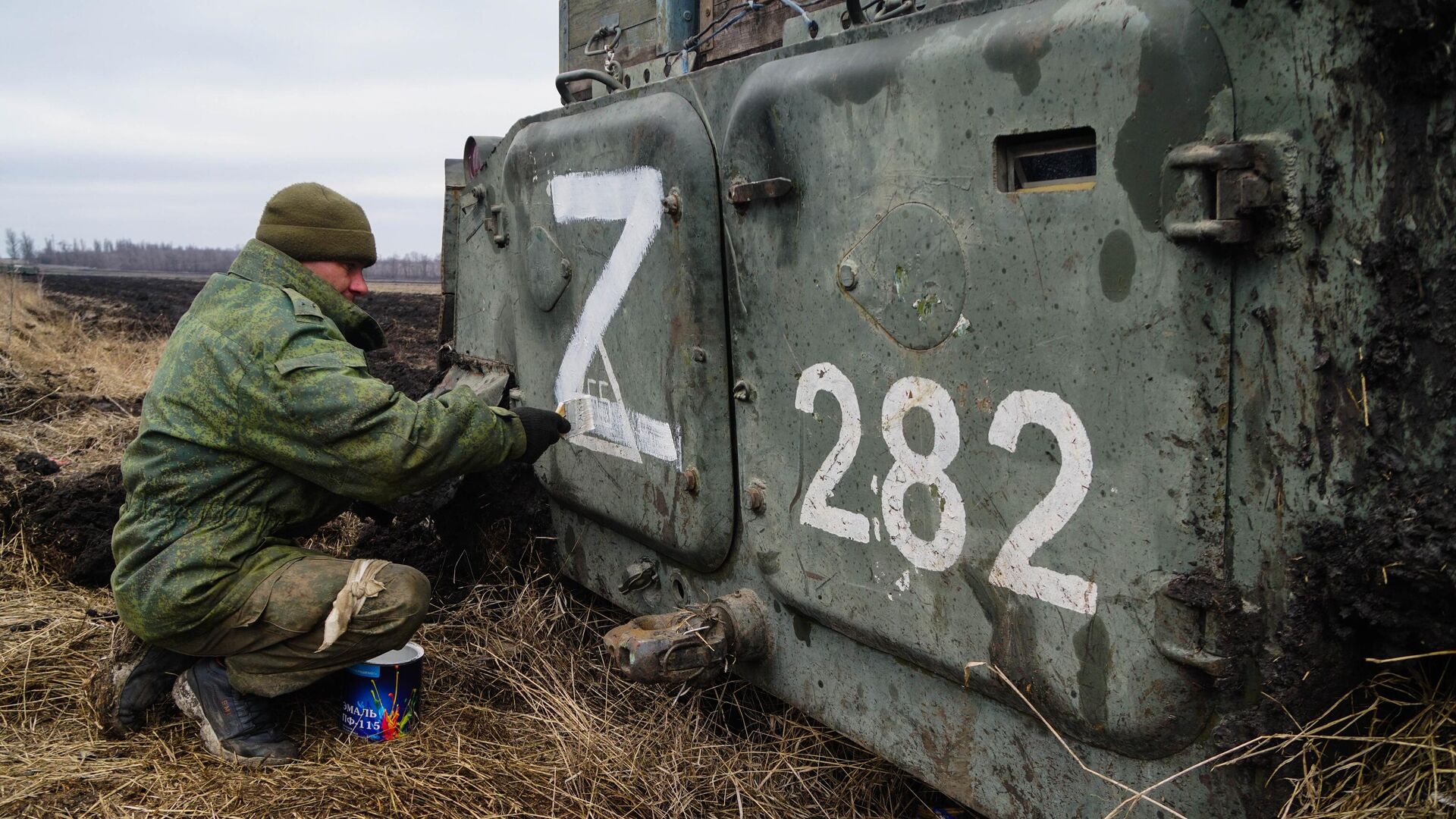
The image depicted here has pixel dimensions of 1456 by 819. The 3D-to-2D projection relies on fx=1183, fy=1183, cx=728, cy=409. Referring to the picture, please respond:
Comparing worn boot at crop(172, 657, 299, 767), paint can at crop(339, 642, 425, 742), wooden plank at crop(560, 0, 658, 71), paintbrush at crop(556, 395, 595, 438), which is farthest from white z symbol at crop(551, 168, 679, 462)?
worn boot at crop(172, 657, 299, 767)

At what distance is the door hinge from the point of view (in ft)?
5.03

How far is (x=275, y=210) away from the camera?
3127 millimetres

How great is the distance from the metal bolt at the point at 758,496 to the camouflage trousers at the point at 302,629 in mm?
981

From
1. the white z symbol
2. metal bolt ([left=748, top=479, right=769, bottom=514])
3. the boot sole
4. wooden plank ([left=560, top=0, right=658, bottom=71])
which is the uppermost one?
wooden plank ([left=560, top=0, right=658, bottom=71])

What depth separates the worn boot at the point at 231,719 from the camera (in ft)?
9.69

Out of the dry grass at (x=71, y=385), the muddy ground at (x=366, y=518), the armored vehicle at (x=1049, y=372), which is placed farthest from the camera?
the dry grass at (x=71, y=385)

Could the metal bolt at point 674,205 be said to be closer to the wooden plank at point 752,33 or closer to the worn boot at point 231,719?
the wooden plank at point 752,33

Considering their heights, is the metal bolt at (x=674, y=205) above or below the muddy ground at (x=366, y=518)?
above

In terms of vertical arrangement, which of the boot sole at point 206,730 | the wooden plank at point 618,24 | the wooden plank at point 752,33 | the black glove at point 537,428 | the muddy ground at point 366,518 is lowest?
the boot sole at point 206,730

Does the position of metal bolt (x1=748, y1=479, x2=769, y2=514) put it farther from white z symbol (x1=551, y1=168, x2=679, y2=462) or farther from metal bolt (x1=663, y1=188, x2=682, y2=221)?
metal bolt (x1=663, y1=188, x2=682, y2=221)

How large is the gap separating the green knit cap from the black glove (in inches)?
26.3

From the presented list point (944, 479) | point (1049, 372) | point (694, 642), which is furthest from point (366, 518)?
point (1049, 372)

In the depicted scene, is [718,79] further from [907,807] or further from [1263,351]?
[907,807]

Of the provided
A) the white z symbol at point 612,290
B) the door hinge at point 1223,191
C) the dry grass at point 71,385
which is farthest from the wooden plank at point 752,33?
the dry grass at point 71,385
